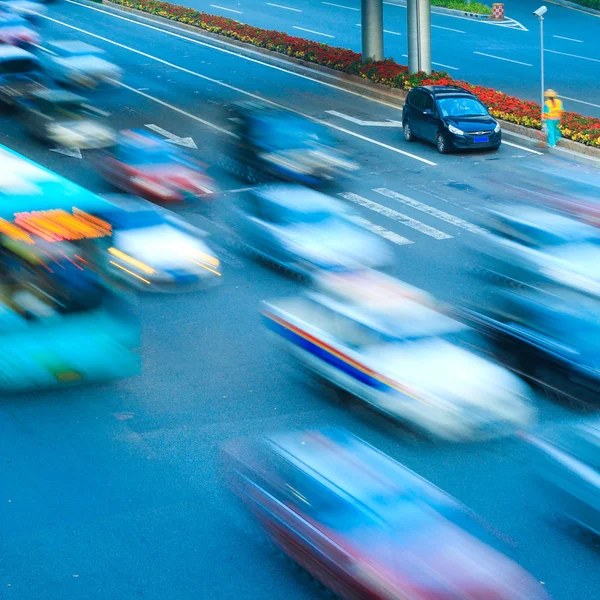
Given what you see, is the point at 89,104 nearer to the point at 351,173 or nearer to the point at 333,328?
the point at 351,173

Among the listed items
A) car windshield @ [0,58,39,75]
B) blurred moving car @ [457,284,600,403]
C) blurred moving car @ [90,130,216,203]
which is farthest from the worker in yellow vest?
car windshield @ [0,58,39,75]

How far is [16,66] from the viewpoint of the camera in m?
32.9

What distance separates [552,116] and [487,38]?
60.9 feet

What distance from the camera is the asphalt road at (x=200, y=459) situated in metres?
9.39

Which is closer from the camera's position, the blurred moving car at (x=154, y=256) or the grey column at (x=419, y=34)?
the blurred moving car at (x=154, y=256)

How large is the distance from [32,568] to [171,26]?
38.7 m

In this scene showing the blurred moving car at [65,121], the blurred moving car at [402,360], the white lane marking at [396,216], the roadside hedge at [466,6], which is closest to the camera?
the blurred moving car at [402,360]

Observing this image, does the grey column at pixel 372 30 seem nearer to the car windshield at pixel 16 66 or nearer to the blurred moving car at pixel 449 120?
the blurred moving car at pixel 449 120

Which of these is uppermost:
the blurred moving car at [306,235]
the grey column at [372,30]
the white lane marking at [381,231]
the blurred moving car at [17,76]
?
the grey column at [372,30]

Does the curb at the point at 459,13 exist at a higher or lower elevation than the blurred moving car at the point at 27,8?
lower

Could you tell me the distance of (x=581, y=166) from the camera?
24750 mm

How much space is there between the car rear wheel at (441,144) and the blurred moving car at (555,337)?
12.0m

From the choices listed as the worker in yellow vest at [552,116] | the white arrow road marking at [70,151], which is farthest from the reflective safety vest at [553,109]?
the white arrow road marking at [70,151]

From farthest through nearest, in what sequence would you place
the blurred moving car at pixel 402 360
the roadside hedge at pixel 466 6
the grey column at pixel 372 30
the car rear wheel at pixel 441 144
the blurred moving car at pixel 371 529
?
the roadside hedge at pixel 466 6
the grey column at pixel 372 30
the car rear wheel at pixel 441 144
the blurred moving car at pixel 402 360
the blurred moving car at pixel 371 529
